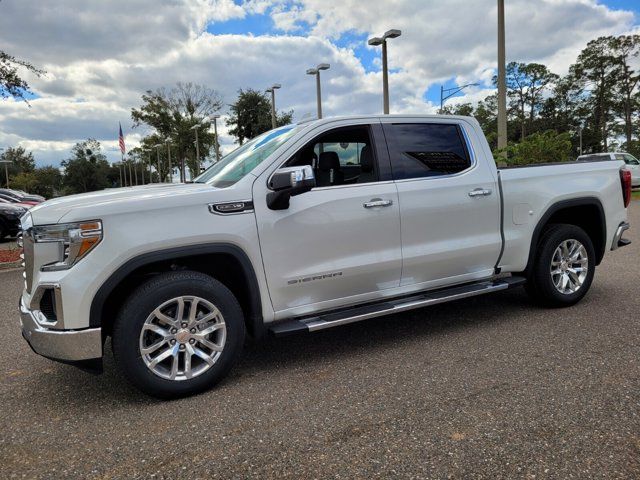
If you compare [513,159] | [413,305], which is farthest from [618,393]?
[513,159]

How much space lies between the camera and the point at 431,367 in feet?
12.1

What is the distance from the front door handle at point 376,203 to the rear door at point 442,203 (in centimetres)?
13

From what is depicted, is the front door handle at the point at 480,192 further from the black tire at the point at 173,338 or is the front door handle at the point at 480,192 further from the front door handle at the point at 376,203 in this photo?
the black tire at the point at 173,338

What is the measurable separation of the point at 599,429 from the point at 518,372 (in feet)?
2.64

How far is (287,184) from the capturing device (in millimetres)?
3357

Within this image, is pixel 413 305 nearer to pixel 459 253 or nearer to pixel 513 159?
pixel 459 253


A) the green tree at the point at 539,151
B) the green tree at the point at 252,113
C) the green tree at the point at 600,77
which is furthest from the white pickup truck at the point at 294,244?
the green tree at the point at 600,77

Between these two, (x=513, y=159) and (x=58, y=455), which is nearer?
(x=58, y=455)

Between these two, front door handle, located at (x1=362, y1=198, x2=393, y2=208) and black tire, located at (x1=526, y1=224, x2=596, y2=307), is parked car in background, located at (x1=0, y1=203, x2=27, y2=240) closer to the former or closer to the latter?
front door handle, located at (x1=362, y1=198, x2=393, y2=208)

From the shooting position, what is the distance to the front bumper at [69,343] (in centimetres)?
303

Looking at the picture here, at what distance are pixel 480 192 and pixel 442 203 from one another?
0.46 m

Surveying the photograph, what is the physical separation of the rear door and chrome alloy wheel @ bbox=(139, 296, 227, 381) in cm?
160

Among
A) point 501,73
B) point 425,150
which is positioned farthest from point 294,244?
point 501,73

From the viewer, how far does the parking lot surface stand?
Result: 2.51 metres
